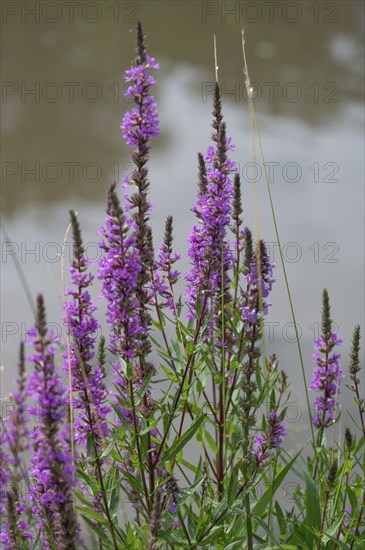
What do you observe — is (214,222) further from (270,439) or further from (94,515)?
(94,515)

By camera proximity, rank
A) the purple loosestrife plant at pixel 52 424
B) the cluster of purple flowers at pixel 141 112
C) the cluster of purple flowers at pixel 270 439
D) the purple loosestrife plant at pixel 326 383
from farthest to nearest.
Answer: the purple loosestrife plant at pixel 326 383
the cluster of purple flowers at pixel 270 439
the cluster of purple flowers at pixel 141 112
the purple loosestrife plant at pixel 52 424

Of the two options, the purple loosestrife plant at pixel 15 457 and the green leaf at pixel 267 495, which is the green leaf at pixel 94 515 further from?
the green leaf at pixel 267 495

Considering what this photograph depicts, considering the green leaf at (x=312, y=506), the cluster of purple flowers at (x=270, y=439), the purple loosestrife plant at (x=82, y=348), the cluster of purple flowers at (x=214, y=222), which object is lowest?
the green leaf at (x=312, y=506)

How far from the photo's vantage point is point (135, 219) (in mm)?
4078

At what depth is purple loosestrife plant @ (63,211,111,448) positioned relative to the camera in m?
3.64

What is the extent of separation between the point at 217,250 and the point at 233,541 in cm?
156

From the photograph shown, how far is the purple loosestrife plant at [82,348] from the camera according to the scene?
364 centimetres

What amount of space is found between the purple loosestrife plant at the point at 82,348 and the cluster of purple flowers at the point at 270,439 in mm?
884

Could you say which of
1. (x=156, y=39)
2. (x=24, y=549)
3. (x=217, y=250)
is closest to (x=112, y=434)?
(x=24, y=549)

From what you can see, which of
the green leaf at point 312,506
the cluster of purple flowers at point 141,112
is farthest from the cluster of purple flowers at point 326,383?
the cluster of purple flowers at point 141,112

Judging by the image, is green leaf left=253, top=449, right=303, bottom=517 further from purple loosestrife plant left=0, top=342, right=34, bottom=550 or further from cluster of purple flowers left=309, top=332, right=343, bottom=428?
purple loosestrife plant left=0, top=342, right=34, bottom=550

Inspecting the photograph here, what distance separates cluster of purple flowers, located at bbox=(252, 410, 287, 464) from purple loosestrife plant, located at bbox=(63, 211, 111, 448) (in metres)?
0.88

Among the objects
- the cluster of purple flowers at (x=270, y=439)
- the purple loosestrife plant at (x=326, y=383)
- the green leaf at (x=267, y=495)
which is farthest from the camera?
the purple loosestrife plant at (x=326, y=383)

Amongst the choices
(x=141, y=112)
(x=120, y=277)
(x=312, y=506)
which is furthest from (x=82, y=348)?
(x=312, y=506)
